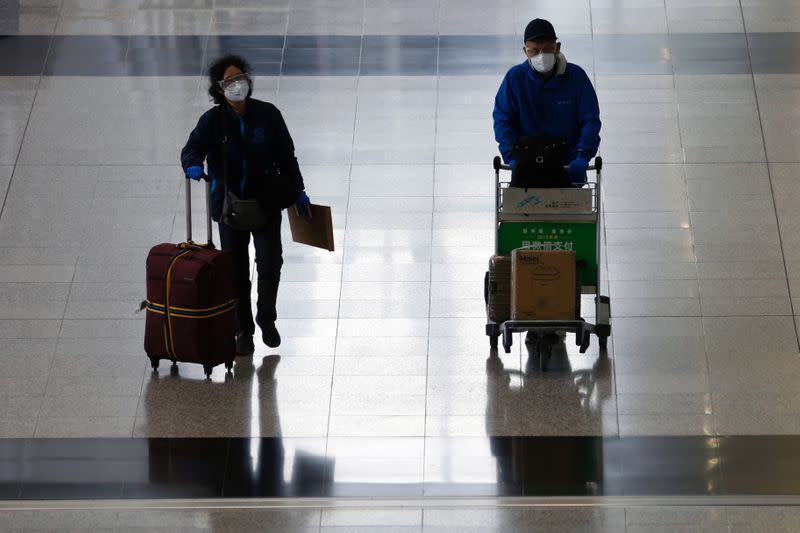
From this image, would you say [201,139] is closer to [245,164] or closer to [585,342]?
[245,164]

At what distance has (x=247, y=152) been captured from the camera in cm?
703

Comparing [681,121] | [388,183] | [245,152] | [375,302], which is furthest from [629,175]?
[245,152]

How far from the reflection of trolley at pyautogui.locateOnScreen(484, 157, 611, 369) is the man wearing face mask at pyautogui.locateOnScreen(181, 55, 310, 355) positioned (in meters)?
1.00

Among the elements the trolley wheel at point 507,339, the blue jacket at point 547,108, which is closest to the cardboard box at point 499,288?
the trolley wheel at point 507,339

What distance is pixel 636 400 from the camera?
6.79m

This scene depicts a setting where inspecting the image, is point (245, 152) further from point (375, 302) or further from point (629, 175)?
point (629, 175)

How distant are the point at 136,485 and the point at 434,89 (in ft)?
14.7

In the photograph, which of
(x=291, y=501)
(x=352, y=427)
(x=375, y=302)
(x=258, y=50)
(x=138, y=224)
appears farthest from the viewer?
(x=258, y=50)

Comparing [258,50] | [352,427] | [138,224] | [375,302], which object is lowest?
[352,427]

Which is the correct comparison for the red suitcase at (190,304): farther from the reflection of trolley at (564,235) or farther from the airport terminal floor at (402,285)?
the reflection of trolley at (564,235)

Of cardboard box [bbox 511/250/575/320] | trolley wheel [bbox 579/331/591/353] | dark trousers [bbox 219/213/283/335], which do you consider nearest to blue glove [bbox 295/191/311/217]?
dark trousers [bbox 219/213/283/335]

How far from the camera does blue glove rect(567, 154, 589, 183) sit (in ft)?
22.9

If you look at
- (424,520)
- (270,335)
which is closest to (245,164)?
(270,335)

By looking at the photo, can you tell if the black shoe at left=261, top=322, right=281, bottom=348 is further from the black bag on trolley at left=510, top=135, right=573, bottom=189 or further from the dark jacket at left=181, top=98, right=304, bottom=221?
the black bag on trolley at left=510, top=135, right=573, bottom=189
